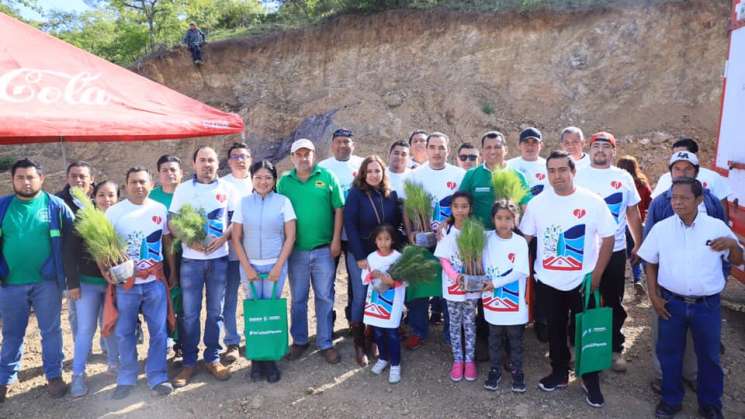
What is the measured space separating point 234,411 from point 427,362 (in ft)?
6.10

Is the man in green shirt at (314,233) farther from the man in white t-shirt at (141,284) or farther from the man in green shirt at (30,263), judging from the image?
the man in green shirt at (30,263)

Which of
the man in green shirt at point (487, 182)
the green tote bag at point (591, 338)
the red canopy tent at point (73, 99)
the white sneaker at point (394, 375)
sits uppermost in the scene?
the red canopy tent at point (73, 99)

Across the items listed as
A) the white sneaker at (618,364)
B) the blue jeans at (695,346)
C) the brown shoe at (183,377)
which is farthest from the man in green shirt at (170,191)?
the blue jeans at (695,346)

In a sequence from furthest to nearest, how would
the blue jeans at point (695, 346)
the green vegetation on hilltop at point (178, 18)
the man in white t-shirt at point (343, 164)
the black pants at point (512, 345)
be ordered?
the green vegetation on hilltop at point (178, 18) < the man in white t-shirt at point (343, 164) < the black pants at point (512, 345) < the blue jeans at point (695, 346)

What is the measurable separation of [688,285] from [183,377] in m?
4.37

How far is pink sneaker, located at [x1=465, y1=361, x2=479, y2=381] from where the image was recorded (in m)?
4.08

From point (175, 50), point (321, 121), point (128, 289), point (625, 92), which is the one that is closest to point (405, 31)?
point (321, 121)

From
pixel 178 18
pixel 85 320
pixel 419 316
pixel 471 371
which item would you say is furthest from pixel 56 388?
pixel 178 18

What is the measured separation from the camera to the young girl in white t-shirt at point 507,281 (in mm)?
3793

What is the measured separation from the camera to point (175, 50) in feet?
45.8

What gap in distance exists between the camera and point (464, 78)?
12.0 meters

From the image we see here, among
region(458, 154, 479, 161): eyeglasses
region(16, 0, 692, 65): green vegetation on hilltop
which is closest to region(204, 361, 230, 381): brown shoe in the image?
region(458, 154, 479, 161): eyeglasses

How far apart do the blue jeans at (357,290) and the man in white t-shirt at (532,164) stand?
1.90 metres

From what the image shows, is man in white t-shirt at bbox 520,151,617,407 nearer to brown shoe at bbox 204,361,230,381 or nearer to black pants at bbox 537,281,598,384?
black pants at bbox 537,281,598,384
